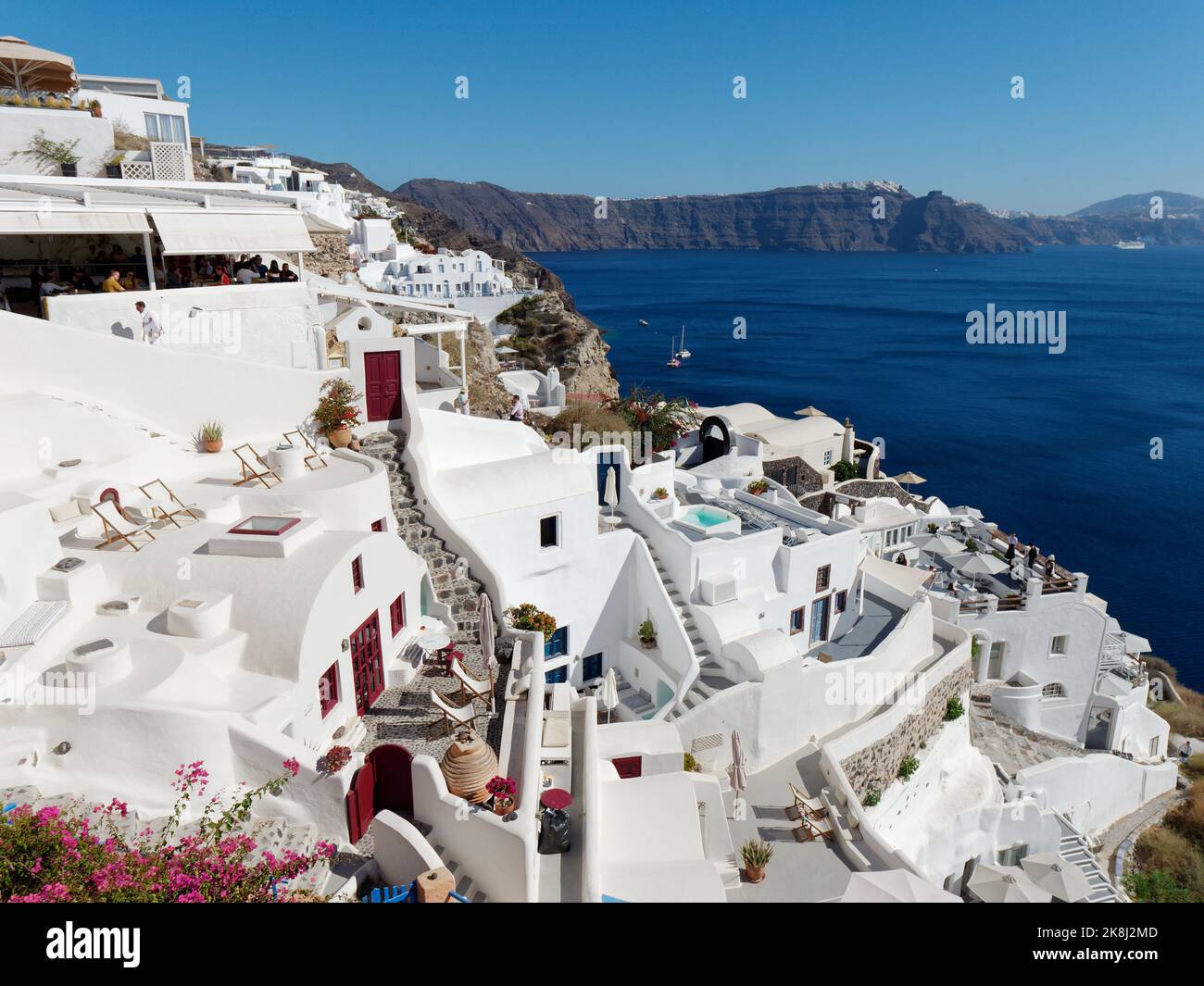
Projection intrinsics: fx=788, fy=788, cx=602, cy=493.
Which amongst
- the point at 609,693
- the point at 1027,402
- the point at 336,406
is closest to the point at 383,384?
the point at 336,406

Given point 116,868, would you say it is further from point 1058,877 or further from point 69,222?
point 1058,877

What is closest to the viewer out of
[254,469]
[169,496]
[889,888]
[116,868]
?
[116,868]

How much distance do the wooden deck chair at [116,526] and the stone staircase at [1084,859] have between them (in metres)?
29.2

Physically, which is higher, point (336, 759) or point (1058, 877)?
point (336, 759)

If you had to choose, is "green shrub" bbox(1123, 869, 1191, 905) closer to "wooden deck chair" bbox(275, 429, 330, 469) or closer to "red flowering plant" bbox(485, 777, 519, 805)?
"red flowering plant" bbox(485, 777, 519, 805)

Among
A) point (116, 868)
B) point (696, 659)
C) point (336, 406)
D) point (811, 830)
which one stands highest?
point (336, 406)

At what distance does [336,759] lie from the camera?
11.4 m

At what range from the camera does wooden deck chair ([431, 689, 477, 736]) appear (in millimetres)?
13555

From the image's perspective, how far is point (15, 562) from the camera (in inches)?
489

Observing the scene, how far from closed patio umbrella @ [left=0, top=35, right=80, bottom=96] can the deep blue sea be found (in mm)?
65059

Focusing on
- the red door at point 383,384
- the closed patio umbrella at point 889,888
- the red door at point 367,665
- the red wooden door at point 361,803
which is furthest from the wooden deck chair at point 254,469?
the closed patio umbrella at point 889,888

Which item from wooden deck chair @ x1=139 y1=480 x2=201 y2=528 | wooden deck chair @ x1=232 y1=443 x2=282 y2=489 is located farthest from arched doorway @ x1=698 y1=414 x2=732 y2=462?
wooden deck chair @ x1=139 y1=480 x2=201 y2=528

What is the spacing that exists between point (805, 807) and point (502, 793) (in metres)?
10.8
